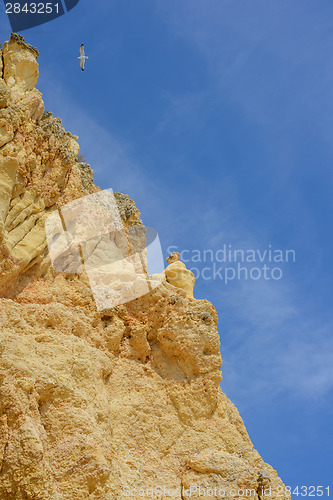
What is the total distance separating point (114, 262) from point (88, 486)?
655cm

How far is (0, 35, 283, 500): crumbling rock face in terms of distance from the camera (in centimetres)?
913

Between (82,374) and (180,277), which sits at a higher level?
(180,277)

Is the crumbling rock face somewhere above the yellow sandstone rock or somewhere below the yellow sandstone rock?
below

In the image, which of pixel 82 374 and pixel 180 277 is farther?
pixel 180 277

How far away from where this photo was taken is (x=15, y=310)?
1107 cm

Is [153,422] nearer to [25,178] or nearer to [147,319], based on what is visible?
[147,319]

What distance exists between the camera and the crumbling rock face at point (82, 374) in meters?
→ 9.13

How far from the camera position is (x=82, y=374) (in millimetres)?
10758

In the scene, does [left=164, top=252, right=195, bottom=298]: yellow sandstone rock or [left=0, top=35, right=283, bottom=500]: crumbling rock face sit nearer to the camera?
[left=0, top=35, right=283, bottom=500]: crumbling rock face

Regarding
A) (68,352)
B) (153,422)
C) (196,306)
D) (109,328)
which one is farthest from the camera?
(196,306)

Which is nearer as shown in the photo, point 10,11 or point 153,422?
point 153,422

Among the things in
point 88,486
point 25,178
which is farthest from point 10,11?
point 88,486

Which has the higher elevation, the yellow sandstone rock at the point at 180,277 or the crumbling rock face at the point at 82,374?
the yellow sandstone rock at the point at 180,277

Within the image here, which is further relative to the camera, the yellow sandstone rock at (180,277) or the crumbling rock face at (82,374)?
the yellow sandstone rock at (180,277)
